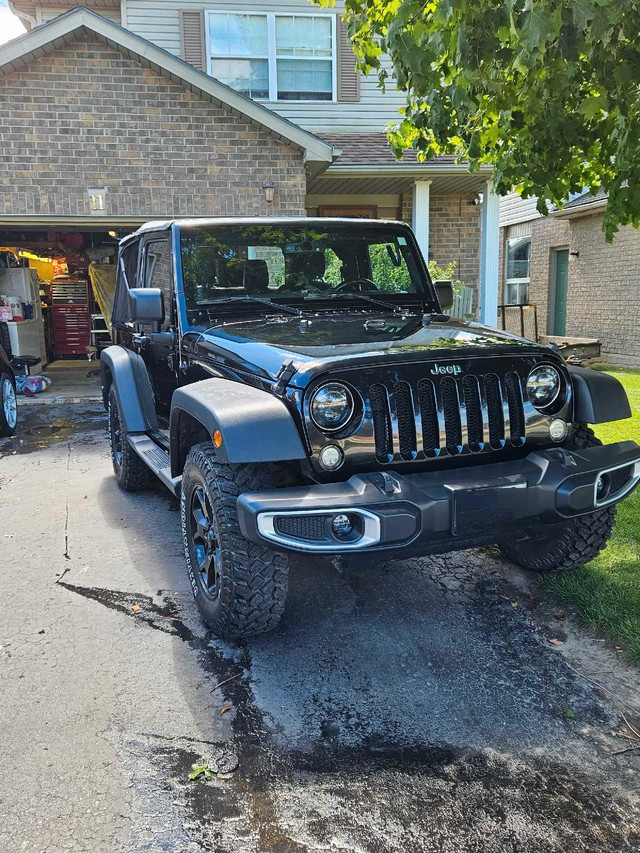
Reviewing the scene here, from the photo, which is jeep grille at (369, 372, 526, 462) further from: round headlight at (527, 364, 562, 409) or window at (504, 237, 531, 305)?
window at (504, 237, 531, 305)

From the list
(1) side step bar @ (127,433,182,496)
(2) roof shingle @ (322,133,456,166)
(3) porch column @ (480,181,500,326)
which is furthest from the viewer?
(3) porch column @ (480,181,500,326)

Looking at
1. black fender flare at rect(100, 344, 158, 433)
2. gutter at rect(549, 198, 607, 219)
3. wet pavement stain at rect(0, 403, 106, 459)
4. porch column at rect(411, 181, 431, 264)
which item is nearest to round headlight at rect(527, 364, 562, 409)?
black fender flare at rect(100, 344, 158, 433)

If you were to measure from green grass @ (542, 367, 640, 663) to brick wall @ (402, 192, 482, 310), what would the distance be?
9725 millimetres

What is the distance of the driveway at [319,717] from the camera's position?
7.29 ft

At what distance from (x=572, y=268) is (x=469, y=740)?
50.3 feet

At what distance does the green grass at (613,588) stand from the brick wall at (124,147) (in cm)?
791

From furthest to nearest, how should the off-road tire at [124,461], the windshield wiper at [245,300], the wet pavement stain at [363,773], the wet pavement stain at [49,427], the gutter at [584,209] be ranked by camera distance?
the gutter at [584,209] → the wet pavement stain at [49,427] → the off-road tire at [124,461] → the windshield wiper at [245,300] → the wet pavement stain at [363,773]

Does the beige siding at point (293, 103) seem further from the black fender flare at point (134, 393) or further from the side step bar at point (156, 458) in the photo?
the side step bar at point (156, 458)

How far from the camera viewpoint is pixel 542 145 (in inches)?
175

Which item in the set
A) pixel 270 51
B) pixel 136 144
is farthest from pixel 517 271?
pixel 136 144

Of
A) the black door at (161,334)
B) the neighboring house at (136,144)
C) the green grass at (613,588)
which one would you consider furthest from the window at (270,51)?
the green grass at (613,588)

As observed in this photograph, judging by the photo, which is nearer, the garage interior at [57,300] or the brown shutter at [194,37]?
the garage interior at [57,300]

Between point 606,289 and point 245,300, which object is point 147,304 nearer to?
point 245,300

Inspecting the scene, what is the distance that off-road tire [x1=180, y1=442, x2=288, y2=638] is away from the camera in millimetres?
3000
